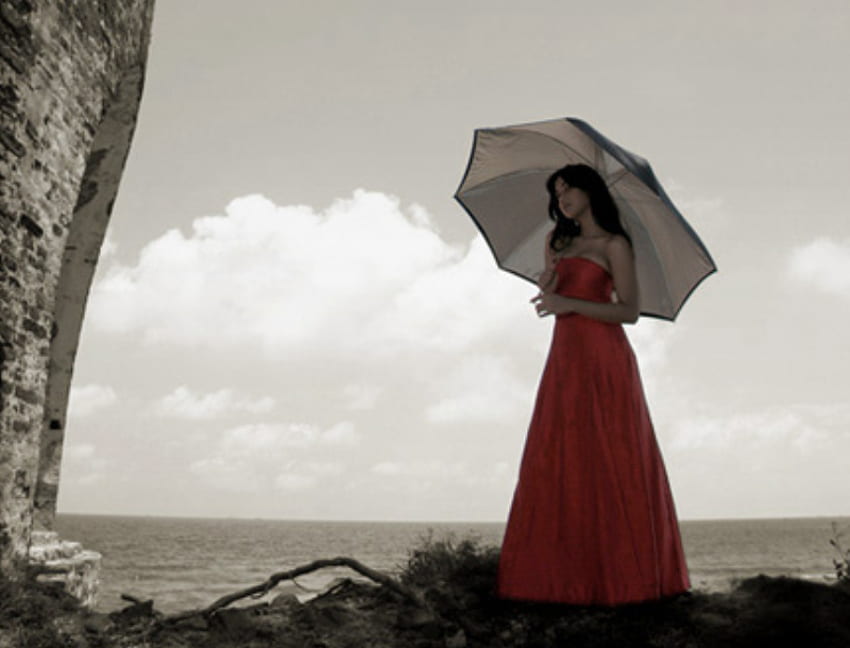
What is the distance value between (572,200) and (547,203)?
26.1 inches

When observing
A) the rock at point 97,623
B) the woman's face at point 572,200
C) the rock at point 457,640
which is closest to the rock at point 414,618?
the rock at point 457,640

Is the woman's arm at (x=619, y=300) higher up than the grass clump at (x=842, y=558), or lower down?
higher up

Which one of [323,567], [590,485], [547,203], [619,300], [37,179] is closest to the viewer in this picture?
[590,485]

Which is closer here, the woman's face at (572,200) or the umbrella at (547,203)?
the woman's face at (572,200)

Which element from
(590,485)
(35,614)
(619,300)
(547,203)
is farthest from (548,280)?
(35,614)

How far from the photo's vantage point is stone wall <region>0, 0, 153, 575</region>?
196 inches

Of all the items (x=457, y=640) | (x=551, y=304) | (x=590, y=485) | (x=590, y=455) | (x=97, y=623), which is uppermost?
(x=551, y=304)

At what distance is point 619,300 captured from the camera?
13.1ft

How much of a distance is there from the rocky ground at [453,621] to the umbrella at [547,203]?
1.74 metres

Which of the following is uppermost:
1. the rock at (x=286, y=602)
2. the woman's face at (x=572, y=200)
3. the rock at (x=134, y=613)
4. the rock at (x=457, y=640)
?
the woman's face at (x=572, y=200)

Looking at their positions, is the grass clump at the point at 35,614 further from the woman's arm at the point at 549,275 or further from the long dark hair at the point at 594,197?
the long dark hair at the point at 594,197

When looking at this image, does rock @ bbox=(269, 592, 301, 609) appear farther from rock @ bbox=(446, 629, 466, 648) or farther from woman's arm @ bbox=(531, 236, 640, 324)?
woman's arm @ bbox=(531, 236, 640, 324)

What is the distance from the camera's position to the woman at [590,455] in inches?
148

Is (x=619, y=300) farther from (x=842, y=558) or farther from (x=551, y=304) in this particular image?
(x=842, y=558)
